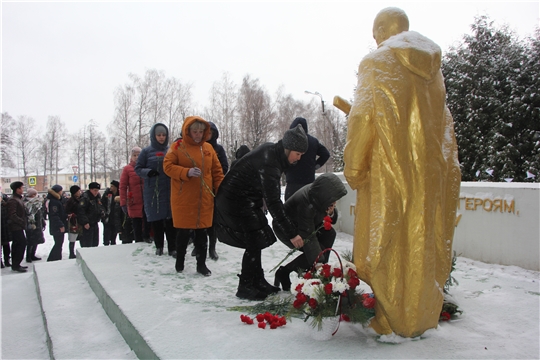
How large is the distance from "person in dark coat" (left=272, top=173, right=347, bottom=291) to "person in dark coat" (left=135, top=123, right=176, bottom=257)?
2.10 m

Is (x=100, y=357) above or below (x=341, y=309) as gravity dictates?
below

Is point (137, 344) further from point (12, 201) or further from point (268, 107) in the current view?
point (268, 107)

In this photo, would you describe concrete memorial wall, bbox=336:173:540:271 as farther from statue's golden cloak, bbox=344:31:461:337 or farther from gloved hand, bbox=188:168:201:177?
gloved hand, bbox=188:168:201:177

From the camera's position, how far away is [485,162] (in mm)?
13055

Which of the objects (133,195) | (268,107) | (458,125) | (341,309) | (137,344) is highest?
(268,107)

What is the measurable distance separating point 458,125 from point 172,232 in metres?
Answer: 11.6

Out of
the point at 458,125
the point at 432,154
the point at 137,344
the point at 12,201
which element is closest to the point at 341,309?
the point at 432,154

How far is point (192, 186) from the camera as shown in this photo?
15.1 feet

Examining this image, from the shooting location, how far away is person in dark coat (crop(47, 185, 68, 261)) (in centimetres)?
771

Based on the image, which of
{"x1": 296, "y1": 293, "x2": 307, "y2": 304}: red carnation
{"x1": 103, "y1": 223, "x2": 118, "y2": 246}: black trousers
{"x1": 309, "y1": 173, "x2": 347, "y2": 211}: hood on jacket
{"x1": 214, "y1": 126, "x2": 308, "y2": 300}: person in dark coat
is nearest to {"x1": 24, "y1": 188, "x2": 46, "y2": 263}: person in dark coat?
{"x1": 103, "y1": 223, "x2": 118, "y2": 246}: black trousers

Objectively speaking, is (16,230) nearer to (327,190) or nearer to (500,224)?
(327,190)

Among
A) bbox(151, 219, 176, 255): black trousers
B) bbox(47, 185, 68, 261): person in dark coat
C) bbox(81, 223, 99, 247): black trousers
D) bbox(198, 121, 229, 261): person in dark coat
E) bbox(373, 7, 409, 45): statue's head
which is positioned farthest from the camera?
bbox(81, 223, 99, 247): black trousers

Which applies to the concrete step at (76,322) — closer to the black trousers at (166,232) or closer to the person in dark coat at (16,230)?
the black trousers at (166,232)

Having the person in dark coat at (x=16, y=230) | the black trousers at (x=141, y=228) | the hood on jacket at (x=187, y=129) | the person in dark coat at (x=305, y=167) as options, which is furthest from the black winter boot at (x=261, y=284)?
the person in dark coat at (x=16, y=230)
